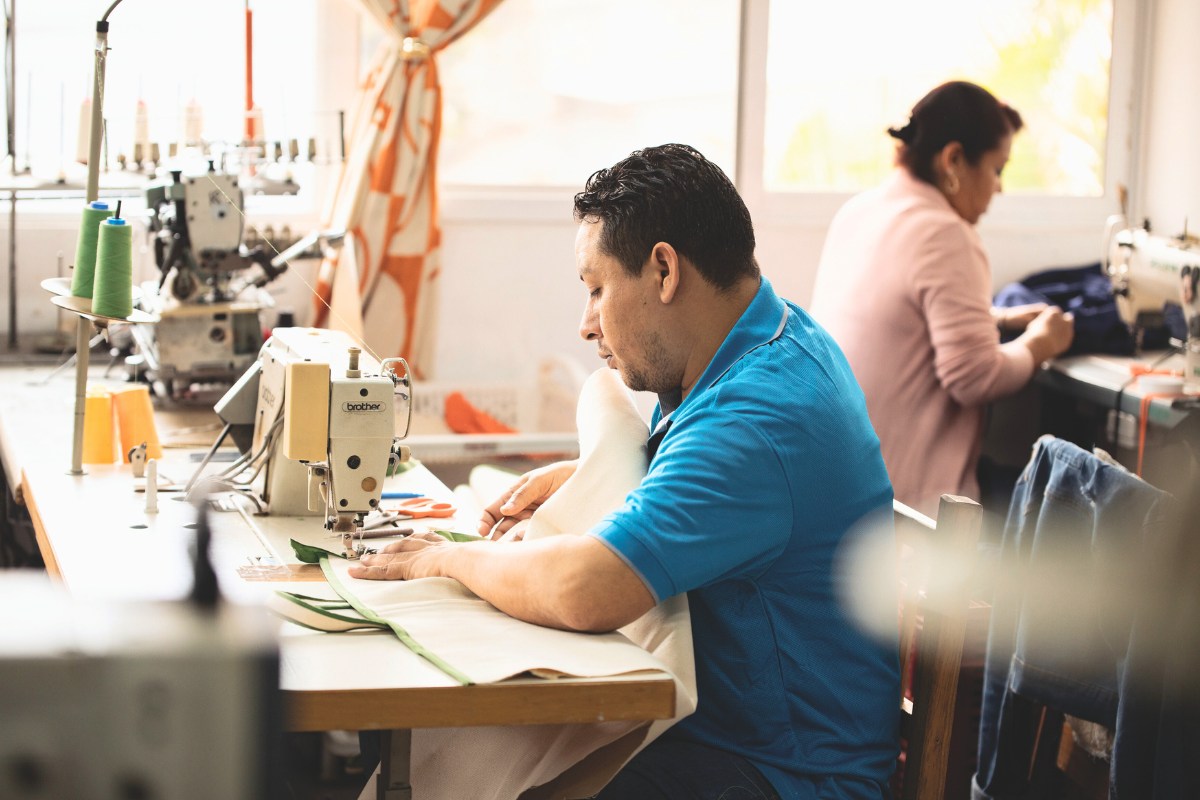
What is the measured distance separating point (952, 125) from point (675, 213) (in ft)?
5.93

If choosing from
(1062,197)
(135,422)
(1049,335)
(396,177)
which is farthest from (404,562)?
(1062,197)

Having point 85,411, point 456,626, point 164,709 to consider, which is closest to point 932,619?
point 456,626

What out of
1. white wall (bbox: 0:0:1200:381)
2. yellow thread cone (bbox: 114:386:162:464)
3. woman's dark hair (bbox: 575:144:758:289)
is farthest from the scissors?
white wall (bbox: 0:0:1200:381)

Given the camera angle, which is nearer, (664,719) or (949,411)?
(664,719)

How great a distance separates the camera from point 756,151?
4.26m

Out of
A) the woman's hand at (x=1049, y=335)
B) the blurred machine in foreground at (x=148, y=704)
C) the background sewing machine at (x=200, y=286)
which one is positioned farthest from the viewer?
the woman's hand at (x=1049, y=335)

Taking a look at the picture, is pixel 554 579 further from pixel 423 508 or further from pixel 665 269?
pixel 423 508

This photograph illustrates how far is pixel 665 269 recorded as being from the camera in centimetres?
169

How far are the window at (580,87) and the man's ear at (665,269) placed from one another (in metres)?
2.51

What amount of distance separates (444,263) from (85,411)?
1809 mm

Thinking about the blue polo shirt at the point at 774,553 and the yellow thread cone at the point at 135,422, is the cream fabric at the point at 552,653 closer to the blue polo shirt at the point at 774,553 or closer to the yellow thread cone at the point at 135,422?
the blue polo shirt at the point at 774,553

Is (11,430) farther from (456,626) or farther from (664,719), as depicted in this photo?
(664,719)

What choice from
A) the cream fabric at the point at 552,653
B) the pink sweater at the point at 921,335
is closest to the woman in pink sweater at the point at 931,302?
the pink sweater at the point at 921,335

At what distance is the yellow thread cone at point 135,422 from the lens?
7.86ft
